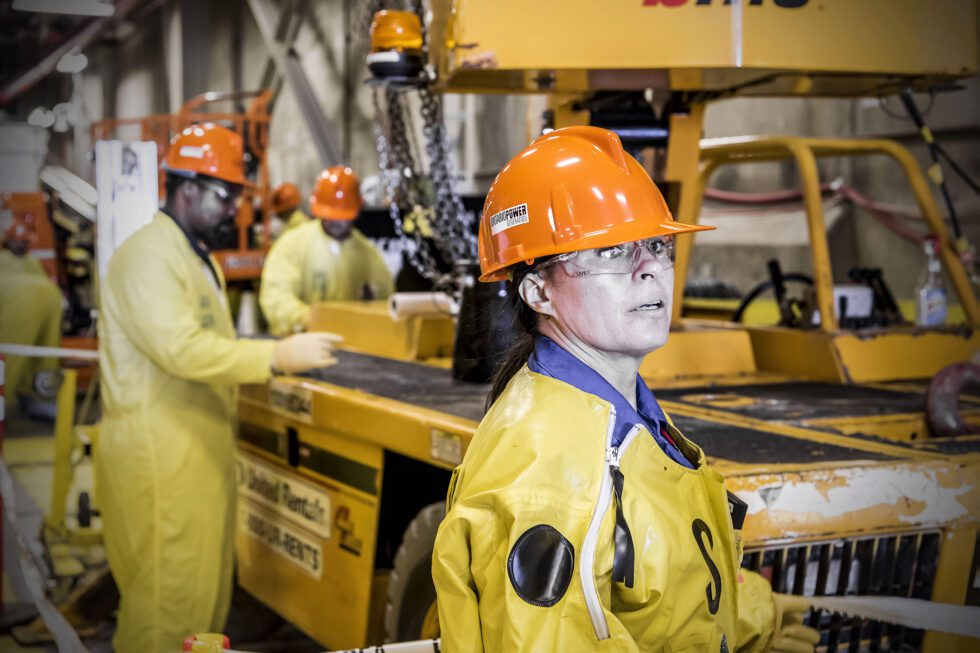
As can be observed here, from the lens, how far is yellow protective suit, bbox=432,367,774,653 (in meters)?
1.58

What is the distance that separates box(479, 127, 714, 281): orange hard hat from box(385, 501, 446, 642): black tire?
149cm

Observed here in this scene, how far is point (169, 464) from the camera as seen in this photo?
388 cm

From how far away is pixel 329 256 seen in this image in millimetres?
Answer: 7383

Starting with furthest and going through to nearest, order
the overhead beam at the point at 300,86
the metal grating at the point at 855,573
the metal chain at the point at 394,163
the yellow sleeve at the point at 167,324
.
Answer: the overhead beam at the point at 300,86 → the metal chain at the point at 394,163 → the yellow sleeve at the point at 167,324 → the metal grating at the point at 855,573

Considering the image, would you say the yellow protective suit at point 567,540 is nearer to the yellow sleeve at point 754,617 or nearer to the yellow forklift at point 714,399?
the yellow sleeve at point 754,617

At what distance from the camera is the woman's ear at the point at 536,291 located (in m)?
1.91

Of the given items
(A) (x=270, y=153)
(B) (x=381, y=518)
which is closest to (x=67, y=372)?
(B) (x=381, y=518)

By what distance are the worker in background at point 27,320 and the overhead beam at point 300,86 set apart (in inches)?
227

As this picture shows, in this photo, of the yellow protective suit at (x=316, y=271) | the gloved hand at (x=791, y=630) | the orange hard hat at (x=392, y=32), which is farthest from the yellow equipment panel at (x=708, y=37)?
the yellow protective suit at (x=316, y=271)

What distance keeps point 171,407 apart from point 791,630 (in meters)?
2.38

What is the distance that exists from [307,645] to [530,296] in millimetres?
3126

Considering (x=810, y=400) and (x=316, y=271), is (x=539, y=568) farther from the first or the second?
(x=316, y=271)

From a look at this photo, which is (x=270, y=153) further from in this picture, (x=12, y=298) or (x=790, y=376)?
(x=790, y=376)

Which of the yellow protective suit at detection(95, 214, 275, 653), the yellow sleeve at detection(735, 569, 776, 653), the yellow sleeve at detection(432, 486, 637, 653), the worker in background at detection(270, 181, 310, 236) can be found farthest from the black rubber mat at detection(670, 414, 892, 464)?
the worker in background at detection(270, 181, 310, 236)
